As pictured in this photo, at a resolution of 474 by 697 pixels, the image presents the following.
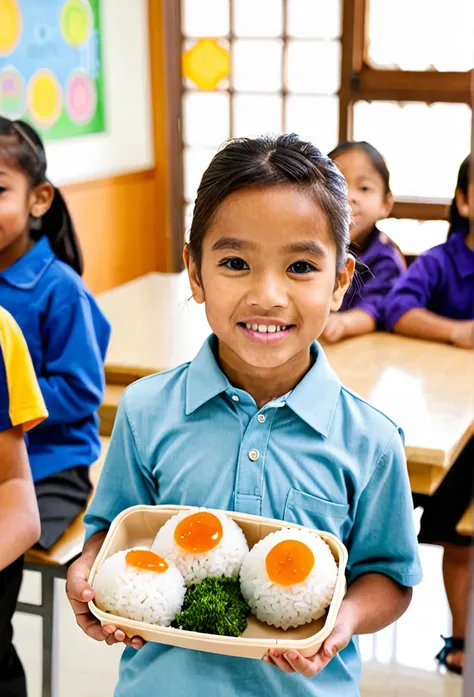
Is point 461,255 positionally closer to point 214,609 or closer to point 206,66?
point 214,609

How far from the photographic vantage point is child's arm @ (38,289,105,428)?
1.39m

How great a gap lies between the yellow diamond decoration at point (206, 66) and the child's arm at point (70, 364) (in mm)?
2829

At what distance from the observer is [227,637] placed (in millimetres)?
702

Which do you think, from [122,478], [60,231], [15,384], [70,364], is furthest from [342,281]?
[60,231]

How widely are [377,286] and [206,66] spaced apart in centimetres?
233

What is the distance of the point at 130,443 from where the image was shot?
89 cm

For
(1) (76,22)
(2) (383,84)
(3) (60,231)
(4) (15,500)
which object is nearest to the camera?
(4) (15,500)

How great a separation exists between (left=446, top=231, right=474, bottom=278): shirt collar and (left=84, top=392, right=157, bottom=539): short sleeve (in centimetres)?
A: 121

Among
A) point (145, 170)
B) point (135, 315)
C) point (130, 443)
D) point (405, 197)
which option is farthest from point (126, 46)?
point (130, 443)

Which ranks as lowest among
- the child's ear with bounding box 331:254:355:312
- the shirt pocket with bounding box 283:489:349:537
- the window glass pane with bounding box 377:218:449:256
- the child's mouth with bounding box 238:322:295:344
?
the window glass pane with bounding box 377:218:449:256

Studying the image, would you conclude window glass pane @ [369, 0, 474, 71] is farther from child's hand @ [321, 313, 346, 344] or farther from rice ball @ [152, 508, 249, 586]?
rice ball @ [152, 508, 249, 586]

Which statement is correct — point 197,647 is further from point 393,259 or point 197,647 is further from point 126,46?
point 126,46

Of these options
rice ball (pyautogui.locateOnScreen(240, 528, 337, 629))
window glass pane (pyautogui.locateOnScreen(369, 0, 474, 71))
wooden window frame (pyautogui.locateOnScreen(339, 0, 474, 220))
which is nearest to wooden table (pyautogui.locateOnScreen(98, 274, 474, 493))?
rice ball (pyautogui.locateOnScreen(240, 528, 337, 629))

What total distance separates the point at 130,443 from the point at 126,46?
3.18 meters
